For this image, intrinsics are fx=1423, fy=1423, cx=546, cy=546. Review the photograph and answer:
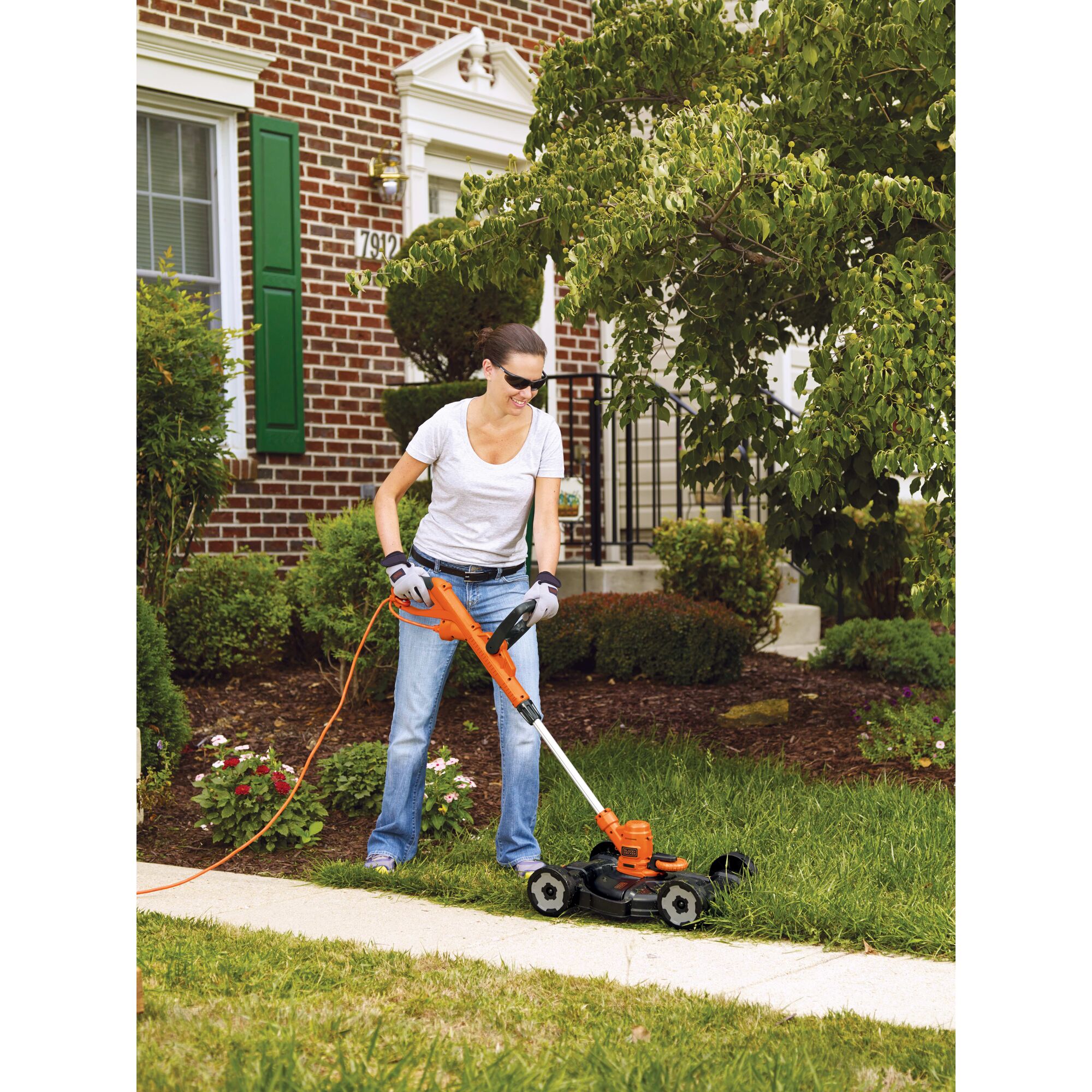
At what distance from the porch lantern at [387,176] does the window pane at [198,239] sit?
1.18 m

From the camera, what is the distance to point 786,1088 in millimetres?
2676

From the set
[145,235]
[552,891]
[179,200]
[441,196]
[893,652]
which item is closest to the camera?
[552,891]

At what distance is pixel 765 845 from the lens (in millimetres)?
4762

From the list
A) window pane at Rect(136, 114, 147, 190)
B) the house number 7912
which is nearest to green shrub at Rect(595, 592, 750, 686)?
the house number 7912

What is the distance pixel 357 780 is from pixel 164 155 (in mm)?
4955

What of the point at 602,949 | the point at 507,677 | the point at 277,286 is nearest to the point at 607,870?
the point at 602,949

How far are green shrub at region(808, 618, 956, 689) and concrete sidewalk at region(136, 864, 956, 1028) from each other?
440cm

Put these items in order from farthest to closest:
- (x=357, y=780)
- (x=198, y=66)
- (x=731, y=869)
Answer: (x=198, y=66), (x=357, y=780), (x=731, y=869)

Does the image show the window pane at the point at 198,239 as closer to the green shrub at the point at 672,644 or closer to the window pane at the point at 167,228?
the window pane at the point at 167,228

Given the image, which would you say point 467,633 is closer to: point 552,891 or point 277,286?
point 552,891

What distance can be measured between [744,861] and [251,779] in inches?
76.3

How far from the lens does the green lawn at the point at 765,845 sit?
398 centimetres

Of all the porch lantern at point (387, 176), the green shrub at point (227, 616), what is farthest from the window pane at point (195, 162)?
the green shrub at point (227, 616)
